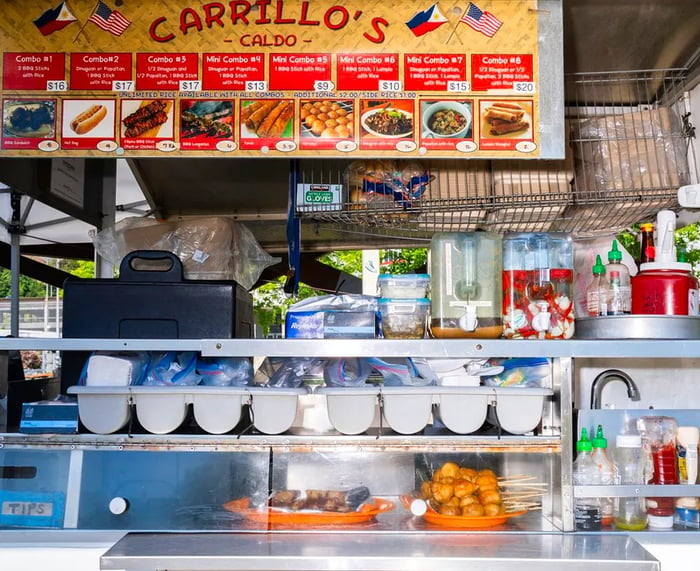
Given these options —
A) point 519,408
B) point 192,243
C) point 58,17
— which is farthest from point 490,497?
point 58,17

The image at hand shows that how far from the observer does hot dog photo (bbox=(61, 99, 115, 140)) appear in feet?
7.57

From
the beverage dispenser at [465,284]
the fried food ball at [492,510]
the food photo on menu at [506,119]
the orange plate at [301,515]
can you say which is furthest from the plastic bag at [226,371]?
the food photo on menu at [506,119]

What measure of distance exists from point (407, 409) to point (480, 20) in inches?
53.4

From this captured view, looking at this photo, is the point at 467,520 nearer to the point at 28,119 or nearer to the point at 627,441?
the point at 627,441

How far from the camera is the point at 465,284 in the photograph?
220 centimetres

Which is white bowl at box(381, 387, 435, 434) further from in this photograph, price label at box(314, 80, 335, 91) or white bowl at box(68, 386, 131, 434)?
price label at box(314, 80, 335, 91)

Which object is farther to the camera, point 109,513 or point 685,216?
point 685,216

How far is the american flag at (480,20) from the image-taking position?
2.34 meters

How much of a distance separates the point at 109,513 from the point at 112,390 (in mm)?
394

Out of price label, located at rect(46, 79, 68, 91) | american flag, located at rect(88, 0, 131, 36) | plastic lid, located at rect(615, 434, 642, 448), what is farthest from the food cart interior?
american flag, located at rect(88, 0, 131, 36)

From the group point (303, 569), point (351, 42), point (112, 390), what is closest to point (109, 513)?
point (112, 390)

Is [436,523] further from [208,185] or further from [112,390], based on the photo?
[208,185]

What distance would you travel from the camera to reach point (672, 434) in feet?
7.18

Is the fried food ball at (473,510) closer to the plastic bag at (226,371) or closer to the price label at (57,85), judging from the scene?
the plastic bag at (226,371)
